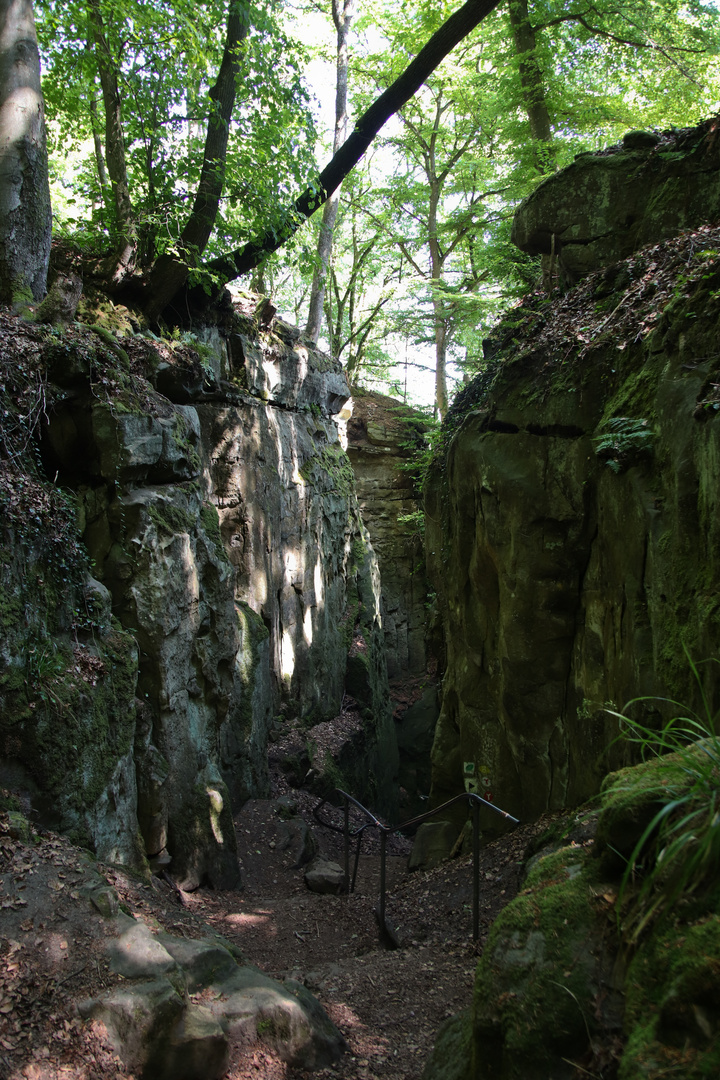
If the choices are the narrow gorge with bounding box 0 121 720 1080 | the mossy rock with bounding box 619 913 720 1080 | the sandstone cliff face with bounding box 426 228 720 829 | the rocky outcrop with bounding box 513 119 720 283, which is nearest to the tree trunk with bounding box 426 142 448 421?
the narrow gorge with bounding box 0 121 720 1080

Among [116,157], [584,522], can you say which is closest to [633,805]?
[584,522]

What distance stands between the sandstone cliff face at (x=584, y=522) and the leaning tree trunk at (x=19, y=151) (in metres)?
5.88

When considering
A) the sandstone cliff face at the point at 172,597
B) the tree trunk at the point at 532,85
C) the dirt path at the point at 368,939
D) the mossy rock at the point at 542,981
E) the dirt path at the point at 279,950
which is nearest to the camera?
the mossy rock at the point at 542,981

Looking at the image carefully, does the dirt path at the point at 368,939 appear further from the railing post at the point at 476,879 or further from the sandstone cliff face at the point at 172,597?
the sandstone cliff face at the point at 172,597

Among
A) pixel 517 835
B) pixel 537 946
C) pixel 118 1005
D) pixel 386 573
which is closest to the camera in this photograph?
pixel 537 946

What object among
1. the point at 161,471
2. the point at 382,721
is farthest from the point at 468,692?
the point at 382,721

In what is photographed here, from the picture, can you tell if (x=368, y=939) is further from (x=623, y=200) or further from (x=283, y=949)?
(x=623, y=200)

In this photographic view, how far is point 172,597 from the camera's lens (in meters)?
7.81

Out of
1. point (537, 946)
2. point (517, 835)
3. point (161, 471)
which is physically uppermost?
point (161, 471)

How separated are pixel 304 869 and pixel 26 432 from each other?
276 inches

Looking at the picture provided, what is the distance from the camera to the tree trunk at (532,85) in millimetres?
11305

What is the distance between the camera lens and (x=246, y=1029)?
139 inches

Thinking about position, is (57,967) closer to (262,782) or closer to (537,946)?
(537,946)

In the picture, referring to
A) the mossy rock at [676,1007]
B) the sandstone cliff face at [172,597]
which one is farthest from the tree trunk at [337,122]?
the mossy rock at [676,1007]
